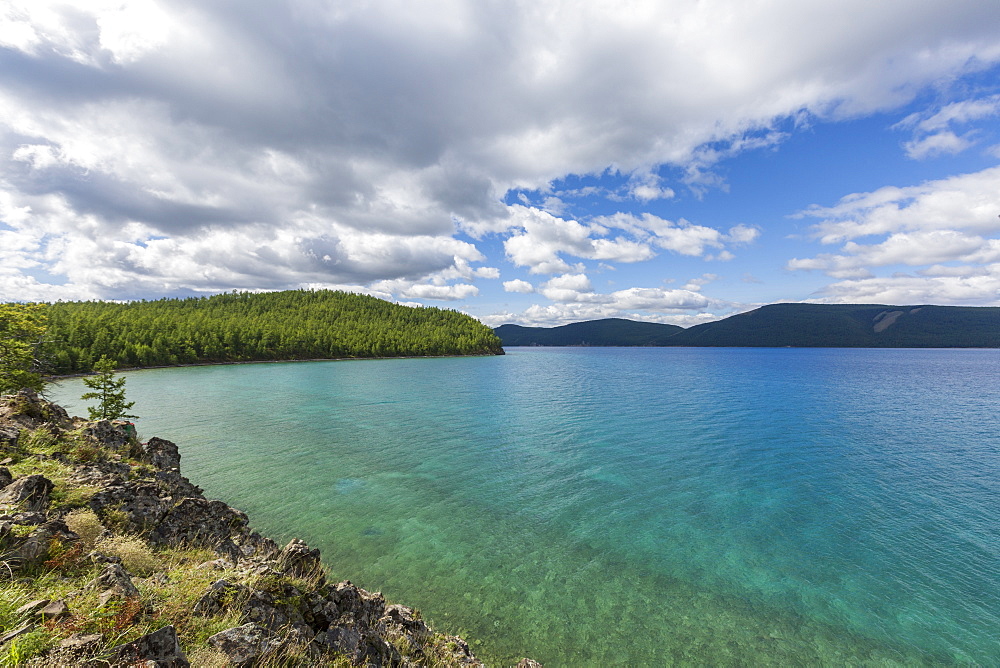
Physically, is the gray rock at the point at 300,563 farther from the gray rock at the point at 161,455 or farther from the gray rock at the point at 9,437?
the gray rock at the point at 161,455

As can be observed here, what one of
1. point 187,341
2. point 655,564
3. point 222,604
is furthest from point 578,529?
point 187,341

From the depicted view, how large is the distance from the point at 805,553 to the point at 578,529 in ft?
36.8

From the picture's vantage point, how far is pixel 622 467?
30.5m

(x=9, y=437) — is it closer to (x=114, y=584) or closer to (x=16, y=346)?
(x=114, y=584)

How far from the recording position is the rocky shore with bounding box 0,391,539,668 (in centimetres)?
593

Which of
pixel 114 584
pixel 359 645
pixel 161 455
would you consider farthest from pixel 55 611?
pixel 161 455

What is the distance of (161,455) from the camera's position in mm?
21562

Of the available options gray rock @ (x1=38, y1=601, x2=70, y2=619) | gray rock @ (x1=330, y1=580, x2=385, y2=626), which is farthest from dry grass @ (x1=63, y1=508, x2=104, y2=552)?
gray rock @ (x1=330, y1=580, x2=385, y2=626)

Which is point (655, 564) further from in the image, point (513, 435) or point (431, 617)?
point (513, 435)

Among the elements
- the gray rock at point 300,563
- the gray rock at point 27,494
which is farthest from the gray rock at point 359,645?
the gray rock at point 27,494

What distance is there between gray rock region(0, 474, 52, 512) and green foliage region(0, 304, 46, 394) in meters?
24.0

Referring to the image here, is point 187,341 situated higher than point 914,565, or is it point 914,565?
point 187,341

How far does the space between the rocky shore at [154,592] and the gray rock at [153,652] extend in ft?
0.05

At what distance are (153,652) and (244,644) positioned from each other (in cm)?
156
